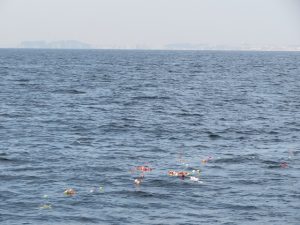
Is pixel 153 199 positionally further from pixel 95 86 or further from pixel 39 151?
pixel 95 86

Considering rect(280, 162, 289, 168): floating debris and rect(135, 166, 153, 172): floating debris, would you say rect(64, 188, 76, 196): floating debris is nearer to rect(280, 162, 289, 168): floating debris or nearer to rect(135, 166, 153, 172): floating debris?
rect(135, 166, 153, 172): floating debris

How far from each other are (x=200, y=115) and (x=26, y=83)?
41675 mm

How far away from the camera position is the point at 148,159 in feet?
116

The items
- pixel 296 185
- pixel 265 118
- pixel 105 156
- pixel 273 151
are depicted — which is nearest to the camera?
pixel 296 185

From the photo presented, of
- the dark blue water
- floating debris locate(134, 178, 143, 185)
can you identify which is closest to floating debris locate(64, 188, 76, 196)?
the dark blue water

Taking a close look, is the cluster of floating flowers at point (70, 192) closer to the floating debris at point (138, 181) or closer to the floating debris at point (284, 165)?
the floating debris at point (138, 181)

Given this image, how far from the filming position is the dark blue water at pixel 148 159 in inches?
1004

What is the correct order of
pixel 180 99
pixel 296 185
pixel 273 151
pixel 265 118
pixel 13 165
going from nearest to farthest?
pixel 296 185 < pixel 13 165 < pixel 273 151 < pixel 265 118 < pixel 180 99

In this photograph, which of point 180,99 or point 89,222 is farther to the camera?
point 180,99

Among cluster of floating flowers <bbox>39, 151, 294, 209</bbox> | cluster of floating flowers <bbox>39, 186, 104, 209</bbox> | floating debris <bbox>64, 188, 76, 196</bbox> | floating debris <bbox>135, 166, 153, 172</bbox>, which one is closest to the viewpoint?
cluster of floating flowers <bbox>39, 186, 104, 209</bbox>

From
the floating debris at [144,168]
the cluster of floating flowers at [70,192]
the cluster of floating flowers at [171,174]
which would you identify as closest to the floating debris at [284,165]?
the cluster of floating flowers at [171,174]

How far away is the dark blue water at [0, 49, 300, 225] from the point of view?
2550cm

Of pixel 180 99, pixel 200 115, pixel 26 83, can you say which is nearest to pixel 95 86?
pixel 26 83

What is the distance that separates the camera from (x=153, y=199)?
1074 inches
